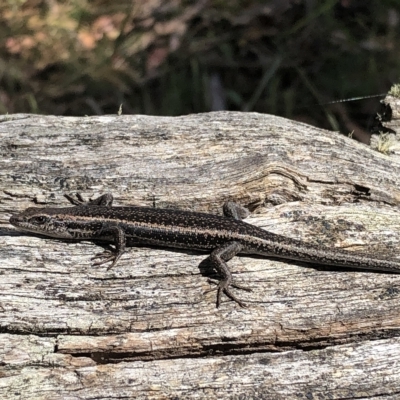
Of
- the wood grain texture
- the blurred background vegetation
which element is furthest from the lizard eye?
the blurred background vegetation

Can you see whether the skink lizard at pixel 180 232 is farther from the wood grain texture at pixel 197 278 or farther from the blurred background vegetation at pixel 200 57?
the blurred background vegetation at pixel 200 57

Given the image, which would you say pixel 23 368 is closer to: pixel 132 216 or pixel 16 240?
Answer: pixel 16 240

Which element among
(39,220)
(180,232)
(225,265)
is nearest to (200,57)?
(180,232)

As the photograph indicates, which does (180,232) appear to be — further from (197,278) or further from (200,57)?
(200,57)

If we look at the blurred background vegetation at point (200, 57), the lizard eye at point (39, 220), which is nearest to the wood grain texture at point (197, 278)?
the lizard eye at point (39, 220)

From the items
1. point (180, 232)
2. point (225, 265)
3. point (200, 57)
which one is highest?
point (200, 57)

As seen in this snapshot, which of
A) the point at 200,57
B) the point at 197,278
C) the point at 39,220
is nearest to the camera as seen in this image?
the point at 197,278

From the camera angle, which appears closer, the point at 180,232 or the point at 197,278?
the point at 197,278

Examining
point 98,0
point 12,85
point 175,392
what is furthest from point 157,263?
point 98,0

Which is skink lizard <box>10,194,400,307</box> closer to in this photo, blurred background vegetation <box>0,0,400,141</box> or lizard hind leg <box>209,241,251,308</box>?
lizard hind leg <box>209,241,251,308</box>
